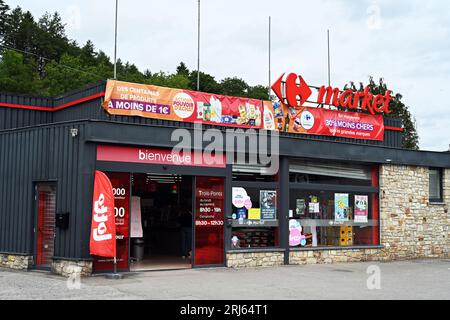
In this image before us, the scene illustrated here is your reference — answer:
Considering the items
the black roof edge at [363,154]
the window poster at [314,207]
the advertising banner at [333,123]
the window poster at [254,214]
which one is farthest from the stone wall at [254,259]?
the advertising banner at [333,123]

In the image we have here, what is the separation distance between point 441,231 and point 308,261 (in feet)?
22.6

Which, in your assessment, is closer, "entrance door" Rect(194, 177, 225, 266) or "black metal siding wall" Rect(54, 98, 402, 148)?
"entrance door" Rect(194, 177, 225, 266)

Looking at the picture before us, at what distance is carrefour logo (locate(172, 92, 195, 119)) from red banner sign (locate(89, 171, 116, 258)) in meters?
4.25

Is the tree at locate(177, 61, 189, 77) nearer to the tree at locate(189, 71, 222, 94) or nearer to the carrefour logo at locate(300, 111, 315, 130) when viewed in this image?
the tree at locate(189, 71, 222, 94)

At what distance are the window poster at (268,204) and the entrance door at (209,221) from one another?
4.70 feet

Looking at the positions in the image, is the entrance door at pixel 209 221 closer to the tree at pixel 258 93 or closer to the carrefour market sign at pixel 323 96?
the carrefour market sign at pixel 323 96

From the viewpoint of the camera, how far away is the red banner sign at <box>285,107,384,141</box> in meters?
19.8

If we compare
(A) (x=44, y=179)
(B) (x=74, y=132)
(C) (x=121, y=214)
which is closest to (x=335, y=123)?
(C) (x=121, y=214)

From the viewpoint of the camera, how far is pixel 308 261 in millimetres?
18031

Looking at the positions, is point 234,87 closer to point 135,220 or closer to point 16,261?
point 135,220

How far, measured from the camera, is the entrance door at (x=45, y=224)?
49.5 ft

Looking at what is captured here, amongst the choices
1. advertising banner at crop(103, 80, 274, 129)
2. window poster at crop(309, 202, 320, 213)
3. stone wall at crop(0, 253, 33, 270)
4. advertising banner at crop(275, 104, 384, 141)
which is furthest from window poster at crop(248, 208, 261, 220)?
stone wall at crop(0, 253, 33, 270)
